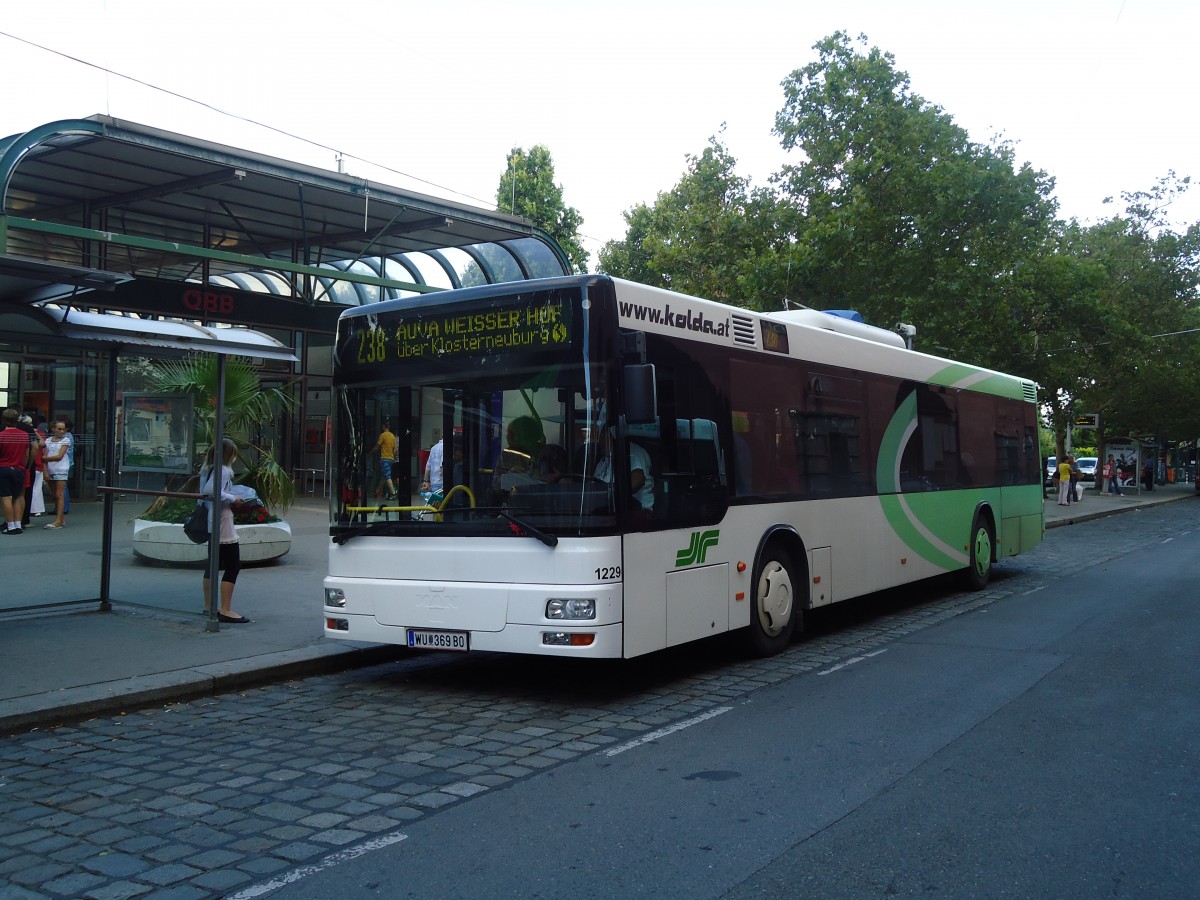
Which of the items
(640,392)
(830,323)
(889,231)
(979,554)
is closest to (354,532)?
(640,392)

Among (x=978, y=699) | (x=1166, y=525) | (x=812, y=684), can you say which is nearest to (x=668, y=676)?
(x=812, y=684)

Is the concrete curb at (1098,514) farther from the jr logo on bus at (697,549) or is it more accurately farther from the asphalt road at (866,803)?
the jr logo on bus at (697,549)

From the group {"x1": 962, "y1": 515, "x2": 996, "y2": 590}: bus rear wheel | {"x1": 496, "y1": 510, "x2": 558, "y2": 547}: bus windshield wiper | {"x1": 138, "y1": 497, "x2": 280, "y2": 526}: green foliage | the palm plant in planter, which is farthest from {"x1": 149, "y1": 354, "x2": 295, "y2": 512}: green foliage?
{"x1": 962, "y1": 515, "x2": 996, "y2": 590}: bus rear wheel

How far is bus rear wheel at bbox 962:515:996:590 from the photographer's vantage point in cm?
1397

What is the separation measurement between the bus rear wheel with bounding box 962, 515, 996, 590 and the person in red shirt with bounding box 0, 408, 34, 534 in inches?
481

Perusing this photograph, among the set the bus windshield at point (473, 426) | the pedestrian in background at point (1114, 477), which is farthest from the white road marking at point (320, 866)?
the pedestrian in background at point (1114, 477)

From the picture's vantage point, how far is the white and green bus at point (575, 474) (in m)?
7.19

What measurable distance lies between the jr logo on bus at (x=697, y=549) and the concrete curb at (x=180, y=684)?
3000 millimetres

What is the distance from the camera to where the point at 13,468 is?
558 inches

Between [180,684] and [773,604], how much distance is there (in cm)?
476

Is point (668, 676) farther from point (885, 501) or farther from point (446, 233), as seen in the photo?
point (446, 233)

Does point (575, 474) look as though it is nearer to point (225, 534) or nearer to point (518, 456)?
point (518, 456)

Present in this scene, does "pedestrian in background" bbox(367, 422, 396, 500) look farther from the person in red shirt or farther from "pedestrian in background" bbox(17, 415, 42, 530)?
"pedestrian in background" bbox(17, 415, 42, 530)

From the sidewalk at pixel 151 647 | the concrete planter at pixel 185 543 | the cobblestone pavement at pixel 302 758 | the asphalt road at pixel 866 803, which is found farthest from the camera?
the concrete planter at pixel 185 543
